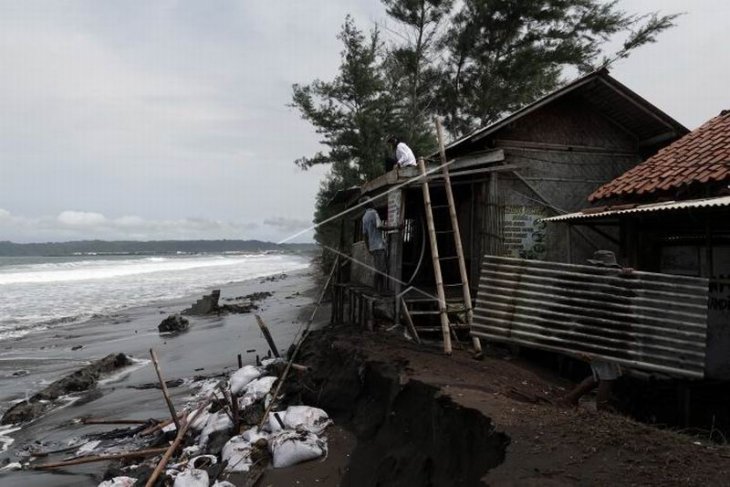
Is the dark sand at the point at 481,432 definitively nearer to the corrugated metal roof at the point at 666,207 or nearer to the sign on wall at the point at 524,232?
the sign on wall at the point at 524,232

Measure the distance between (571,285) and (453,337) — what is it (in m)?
3.65

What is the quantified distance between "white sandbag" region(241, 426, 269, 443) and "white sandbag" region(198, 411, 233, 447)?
664 millimetres

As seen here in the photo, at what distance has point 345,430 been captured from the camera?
22.6ft

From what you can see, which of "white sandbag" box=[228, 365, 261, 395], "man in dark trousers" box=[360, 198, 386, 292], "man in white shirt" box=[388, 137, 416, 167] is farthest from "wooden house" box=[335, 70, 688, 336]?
"white sandbag" box=[228, 365, 261, 395]

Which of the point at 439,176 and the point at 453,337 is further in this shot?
the point at 453,337

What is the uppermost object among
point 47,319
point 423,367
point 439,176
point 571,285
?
point 439,176

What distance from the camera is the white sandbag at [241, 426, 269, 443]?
6.62 m

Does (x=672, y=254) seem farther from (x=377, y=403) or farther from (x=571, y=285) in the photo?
(x=377, y=403)

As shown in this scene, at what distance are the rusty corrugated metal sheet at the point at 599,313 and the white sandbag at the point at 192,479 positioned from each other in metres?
3.67

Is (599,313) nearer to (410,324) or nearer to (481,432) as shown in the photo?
(481,432)

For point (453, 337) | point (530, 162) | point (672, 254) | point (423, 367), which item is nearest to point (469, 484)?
point (423, 367)

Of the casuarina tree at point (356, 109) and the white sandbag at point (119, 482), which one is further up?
the casuarina tree at point (356, 109)

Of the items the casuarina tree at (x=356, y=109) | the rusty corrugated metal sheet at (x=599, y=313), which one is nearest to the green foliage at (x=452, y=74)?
the casuarina tree at (x=356, y=109)

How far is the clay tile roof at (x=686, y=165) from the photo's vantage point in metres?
7.58
